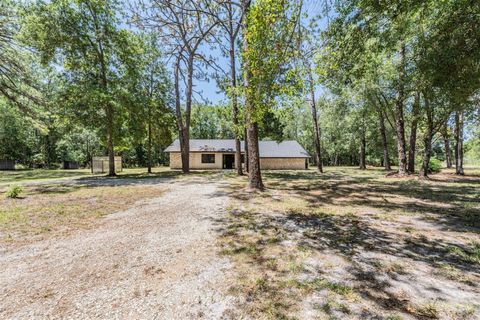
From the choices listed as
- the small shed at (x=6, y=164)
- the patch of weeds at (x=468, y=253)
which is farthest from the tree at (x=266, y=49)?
the small shed at (x=6, y=164)

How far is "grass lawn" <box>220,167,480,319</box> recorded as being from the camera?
237cm

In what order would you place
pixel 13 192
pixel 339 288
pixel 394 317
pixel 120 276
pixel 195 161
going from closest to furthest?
pixel 394 317
pixel 339 288
pixel 120 276
pixel 13 192
pixel 195 161

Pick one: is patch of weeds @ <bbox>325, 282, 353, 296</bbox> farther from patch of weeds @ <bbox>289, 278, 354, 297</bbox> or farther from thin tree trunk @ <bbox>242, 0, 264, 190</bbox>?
thin tree trunk @ <bbox>242, 0, 264, 190</bbox>

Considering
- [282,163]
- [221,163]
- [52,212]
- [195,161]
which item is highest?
[195,161]

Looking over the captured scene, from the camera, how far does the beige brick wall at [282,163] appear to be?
28.6m

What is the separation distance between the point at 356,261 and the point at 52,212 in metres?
7.68

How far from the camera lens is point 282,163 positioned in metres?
28.9

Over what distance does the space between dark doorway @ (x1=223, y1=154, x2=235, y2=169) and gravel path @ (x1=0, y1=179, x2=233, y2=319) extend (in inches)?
932

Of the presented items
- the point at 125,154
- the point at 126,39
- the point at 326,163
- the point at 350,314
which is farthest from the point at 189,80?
the point at 326,163

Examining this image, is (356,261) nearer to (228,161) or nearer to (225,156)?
(225,156)

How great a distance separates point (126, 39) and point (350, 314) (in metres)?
19.7

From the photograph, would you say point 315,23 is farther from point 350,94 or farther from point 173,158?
point 173,158

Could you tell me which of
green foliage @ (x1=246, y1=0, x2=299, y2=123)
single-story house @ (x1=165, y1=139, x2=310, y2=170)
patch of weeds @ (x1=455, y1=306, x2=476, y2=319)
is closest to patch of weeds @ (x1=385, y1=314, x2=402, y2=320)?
patch of weeds @ (x1=455, y1=306, x2=476, y2=319)

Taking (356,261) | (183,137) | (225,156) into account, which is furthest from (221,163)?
(356,261)
